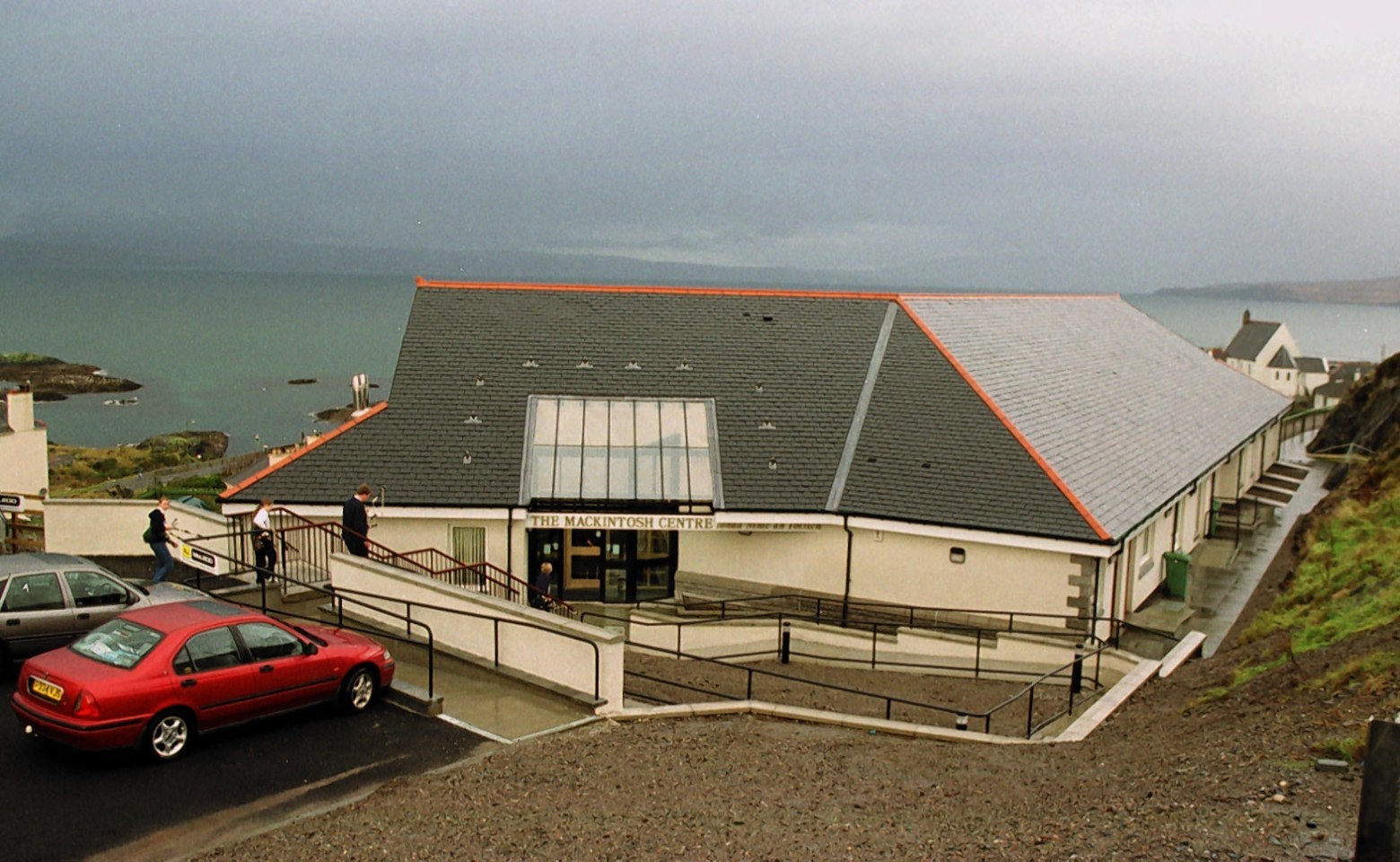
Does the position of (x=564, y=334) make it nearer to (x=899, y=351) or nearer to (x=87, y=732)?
(x=899, y=351)

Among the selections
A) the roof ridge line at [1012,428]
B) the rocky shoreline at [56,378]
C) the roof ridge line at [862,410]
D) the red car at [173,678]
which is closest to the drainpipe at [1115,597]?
the roof ridge line at [1012,428]

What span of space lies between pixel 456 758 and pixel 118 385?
15757 cm

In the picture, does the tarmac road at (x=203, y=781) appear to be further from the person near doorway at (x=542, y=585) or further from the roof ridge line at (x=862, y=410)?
the roof ridge line at (x=862, y=410)

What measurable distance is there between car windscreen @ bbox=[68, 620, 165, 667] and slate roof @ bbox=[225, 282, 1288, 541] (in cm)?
1164

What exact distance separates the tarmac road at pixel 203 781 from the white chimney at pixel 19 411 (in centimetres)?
2624

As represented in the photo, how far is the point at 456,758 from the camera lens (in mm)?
12703

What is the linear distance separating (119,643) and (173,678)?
2.48ft

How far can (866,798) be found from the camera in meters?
12.1

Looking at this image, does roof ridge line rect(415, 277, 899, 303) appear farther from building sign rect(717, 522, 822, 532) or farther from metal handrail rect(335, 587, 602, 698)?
metal handrail rect(335, 587, 602, 698)

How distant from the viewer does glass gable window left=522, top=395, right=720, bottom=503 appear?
82.5 ft

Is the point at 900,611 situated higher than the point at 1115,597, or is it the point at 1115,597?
the point at 1115,597

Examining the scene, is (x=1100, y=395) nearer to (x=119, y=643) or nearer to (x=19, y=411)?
(x=119, y=643)

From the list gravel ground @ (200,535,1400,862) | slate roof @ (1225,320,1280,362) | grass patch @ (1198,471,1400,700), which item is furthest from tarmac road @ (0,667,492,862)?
slate roof @ (1225,320,1280,362)

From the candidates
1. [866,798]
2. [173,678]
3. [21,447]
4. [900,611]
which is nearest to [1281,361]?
[900,611]
